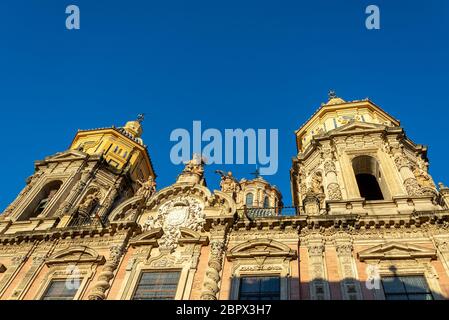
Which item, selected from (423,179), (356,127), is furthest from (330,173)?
(423,179)

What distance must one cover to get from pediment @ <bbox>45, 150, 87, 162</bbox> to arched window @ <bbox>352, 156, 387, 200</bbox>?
18495 mm

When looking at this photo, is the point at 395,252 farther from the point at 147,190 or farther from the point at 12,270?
the point at 12,270

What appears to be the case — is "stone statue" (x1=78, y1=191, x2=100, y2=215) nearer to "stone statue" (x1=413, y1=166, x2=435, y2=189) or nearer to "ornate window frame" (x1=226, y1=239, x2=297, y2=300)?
"ornate window frame" (x1=226, y1=239, x2=297, y2=300)

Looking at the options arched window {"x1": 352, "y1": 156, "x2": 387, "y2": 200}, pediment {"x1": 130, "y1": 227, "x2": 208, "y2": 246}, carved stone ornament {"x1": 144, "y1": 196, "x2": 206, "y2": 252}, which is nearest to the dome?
arched window {"x1": 352, "y1": 156, "x2": 387, "y2": 200}

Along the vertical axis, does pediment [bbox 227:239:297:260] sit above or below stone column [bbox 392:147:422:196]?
below

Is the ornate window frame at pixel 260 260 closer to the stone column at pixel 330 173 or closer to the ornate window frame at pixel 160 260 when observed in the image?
the ornate window frame at pixel 160 260

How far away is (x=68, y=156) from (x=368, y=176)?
20.6 m

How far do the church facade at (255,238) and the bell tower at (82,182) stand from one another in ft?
0.47

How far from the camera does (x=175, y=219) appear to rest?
19734mm

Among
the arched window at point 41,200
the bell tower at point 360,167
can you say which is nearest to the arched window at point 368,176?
the bell tower at point 360,167

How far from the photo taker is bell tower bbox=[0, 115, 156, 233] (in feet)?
75.4

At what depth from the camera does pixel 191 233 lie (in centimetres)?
1825

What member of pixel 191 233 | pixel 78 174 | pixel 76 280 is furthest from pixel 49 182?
pixel 191 233
